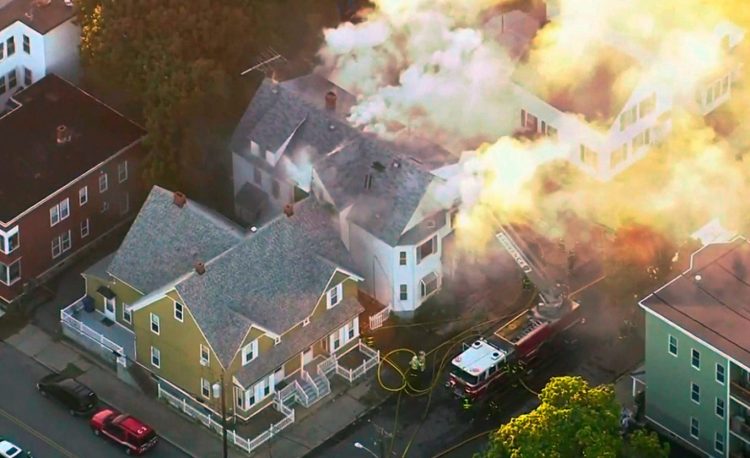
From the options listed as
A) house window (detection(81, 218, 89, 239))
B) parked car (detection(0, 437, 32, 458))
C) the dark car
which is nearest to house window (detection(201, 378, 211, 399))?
the dark car

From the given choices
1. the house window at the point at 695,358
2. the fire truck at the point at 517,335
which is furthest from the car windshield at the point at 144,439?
the house window at the point at 695,358

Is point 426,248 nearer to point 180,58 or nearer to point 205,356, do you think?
point 205,356

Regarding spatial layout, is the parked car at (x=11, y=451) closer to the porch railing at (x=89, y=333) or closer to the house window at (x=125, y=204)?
the porch railing at (x=89, y=333)

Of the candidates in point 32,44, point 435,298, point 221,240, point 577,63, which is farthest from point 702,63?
point 32,44

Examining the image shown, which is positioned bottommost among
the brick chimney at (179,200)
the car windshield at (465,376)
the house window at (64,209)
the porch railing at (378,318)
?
the porch railing at (378,318)

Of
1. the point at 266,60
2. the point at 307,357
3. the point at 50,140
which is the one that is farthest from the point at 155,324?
the point at 266,60

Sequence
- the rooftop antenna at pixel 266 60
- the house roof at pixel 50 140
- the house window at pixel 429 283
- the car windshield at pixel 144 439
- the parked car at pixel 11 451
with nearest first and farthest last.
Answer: the parked car at pixel 11 451
the car windshield at pixel 144 439
the house window at pixel 429 283
the house roof at pixel 50 140
the rooftop antenna at pixel 266 60
